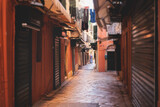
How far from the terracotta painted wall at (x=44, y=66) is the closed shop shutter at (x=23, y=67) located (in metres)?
0.59

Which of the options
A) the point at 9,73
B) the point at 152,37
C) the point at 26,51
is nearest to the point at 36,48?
the point at 26,51

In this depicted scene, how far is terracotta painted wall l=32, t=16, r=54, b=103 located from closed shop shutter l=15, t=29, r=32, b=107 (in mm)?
591

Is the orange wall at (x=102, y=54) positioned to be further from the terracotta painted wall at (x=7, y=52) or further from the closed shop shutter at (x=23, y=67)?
the terracotta painted wall at (x=7, y=52)

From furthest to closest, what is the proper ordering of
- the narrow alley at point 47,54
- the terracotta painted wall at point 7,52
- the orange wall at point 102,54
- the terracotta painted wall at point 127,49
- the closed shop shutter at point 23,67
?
the orange wall at point 102,54 < the terracotta painted wall at point 127,49 < the closed shop shutter at point 23,67 < the terracotta painted wall at point 7,52 < the narrow alley at point 47,54

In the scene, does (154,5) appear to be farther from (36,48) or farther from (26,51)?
(36,48)

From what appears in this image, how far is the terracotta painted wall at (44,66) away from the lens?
25.6 feet

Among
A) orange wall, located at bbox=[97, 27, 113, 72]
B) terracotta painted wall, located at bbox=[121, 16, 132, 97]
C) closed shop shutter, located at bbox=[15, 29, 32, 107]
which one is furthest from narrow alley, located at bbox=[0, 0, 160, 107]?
orange wall, located at bbox=[97, 27, 113, 72]

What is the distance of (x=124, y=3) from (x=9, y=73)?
464cm

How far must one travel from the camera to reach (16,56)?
5758 mm

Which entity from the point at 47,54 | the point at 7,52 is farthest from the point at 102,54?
the point at 7,52

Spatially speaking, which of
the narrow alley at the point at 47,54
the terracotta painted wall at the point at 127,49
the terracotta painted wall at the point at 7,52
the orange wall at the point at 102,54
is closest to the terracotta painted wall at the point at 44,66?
the narrow alley at the point at 47,54

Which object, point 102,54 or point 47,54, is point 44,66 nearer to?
point 47,54

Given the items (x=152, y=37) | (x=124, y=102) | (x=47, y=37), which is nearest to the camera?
(x=152, y=37)

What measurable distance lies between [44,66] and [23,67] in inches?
112
